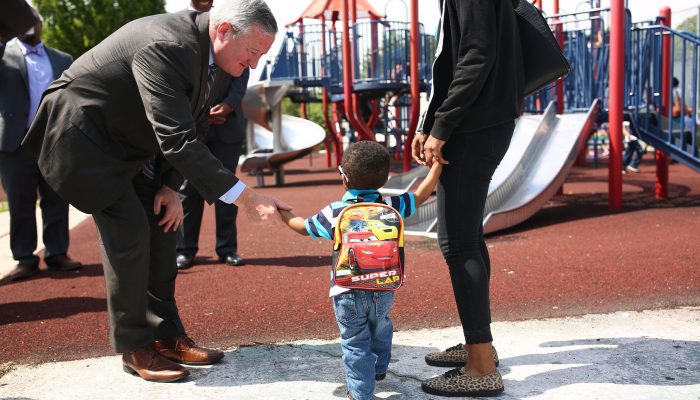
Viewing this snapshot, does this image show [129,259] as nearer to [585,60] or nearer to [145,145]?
[145,145]

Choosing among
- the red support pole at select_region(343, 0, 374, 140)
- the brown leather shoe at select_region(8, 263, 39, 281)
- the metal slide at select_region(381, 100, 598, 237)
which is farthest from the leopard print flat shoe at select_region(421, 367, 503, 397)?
the red support pole at select_region(343, 0, 374, 140)

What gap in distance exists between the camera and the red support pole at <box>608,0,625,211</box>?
829 centimetres

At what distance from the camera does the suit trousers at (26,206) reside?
5.90 metres

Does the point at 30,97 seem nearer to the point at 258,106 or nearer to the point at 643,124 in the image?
the point at 643,124

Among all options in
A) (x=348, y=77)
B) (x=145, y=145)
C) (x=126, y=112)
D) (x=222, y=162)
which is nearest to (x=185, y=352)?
(x=145, y=145)

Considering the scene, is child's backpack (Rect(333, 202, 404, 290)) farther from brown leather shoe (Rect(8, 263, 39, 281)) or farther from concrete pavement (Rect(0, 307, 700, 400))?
brown leather shoe (Rect(8, 263, 39, 281))

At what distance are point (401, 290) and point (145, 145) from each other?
2219 mm

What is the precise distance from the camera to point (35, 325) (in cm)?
442

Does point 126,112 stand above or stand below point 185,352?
above

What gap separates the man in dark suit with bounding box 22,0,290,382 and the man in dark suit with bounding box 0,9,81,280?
2.81m

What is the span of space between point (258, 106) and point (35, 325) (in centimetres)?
1284

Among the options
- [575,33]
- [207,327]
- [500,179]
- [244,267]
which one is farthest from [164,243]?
[575,33]

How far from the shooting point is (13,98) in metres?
5.87

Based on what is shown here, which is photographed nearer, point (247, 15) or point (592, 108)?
point (247, 15)
